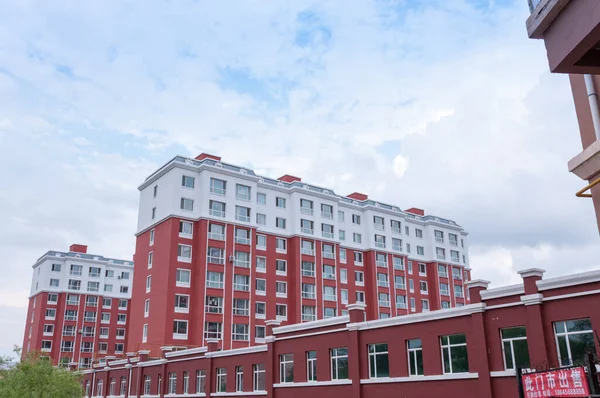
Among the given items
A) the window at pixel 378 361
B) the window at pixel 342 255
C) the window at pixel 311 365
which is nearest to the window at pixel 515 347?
the window at pixel 378 361

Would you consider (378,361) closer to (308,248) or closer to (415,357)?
(415,357)

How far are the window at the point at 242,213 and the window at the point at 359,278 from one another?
1459 cm

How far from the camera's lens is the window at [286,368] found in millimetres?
28016

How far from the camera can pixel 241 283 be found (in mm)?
48156

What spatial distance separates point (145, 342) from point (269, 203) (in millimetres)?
17021

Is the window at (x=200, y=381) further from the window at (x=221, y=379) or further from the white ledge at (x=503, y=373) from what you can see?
the white ledge at (x=503, y=373)

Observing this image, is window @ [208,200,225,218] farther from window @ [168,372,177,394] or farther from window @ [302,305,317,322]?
window @ [168,372,177,394]

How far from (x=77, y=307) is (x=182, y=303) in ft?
126

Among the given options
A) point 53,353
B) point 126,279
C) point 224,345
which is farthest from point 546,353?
point 126,279

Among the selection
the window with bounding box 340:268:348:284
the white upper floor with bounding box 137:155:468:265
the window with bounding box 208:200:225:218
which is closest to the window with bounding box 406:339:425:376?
the white upper floor with bounding box 137:155:468:265

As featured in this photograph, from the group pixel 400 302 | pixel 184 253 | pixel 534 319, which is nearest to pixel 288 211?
pixel 184 253

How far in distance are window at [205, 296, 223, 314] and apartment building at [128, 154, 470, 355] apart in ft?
0.32

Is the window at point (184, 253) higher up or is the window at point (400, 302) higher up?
the window at point (184, 253)

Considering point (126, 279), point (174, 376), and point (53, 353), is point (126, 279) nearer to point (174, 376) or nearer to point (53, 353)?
point (53, 353)
